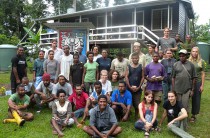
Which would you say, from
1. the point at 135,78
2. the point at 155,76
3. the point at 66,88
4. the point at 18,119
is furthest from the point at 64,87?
the point at 155,76

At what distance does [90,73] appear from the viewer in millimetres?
7605

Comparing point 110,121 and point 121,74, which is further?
point 121,74

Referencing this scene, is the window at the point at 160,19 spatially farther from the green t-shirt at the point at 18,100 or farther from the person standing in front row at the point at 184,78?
the green t-shirt at the point at 18,100

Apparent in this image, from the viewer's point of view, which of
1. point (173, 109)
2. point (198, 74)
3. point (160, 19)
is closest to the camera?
point (173, 109)

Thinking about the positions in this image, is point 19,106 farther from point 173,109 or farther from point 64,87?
point 173,109

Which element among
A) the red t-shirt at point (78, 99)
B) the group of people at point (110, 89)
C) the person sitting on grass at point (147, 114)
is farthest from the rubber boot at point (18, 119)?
the person sitting on grass at point (147, 114)

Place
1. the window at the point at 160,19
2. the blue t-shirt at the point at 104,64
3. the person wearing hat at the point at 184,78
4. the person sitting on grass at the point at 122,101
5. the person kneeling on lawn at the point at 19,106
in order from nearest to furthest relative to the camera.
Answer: the person wearing hat at the point at 184,78 → the person sitting on grass at the point at 122,101 → the person kneeling on lawn at the point at 19,106 → the blue t-shirt at the point at 104,64 → the window at the point at 160,19

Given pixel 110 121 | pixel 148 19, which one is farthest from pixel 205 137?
pixel 148 19

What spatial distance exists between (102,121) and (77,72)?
2390mm

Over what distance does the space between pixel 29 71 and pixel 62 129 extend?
1199 cm

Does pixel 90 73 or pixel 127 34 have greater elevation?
pixel 127 34

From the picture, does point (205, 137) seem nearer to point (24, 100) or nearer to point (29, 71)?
point (24, 100)

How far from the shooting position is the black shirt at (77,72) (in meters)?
7.72

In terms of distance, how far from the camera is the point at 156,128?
6078 mm
